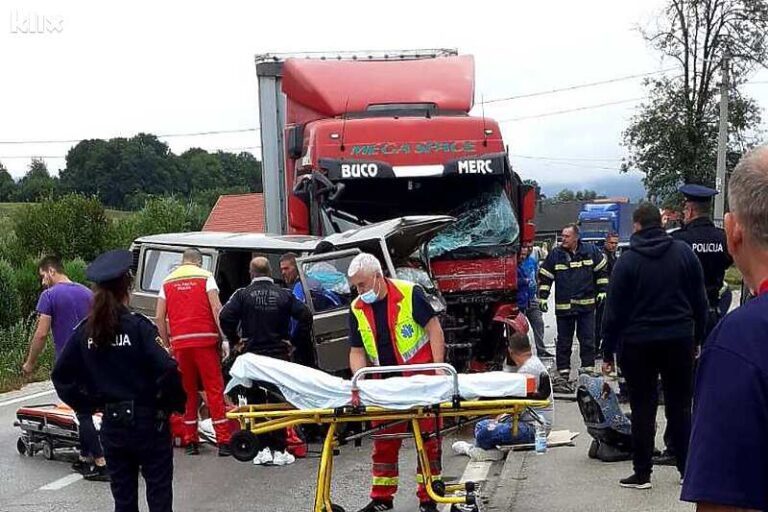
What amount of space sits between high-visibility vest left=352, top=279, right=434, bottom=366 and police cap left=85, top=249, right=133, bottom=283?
1.72 m

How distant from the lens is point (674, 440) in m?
6.61

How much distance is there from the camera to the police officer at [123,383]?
516 cm

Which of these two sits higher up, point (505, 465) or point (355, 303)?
point (355, 303)

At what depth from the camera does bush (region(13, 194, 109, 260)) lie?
2786cm

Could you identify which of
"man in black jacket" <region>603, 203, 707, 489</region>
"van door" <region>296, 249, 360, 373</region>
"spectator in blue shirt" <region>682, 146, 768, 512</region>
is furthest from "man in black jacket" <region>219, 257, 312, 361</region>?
"spectator in blue shirt" <region>682, 146, 768, 512</region>

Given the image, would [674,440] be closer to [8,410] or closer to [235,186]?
[8,410]

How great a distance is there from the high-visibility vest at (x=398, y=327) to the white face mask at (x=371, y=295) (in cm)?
3

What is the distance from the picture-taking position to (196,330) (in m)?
8.61

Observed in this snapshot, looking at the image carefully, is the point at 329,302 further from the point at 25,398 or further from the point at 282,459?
the point at 25,398

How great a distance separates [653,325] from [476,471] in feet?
6.27

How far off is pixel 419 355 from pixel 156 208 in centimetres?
2891

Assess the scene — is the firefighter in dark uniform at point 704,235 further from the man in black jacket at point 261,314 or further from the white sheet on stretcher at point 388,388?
the man in black jacket at point 261,314

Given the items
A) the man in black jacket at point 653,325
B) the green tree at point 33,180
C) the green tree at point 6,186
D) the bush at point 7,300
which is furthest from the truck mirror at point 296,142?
the green tree at point 6,186

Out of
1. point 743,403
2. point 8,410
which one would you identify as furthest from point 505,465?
point 8,410
